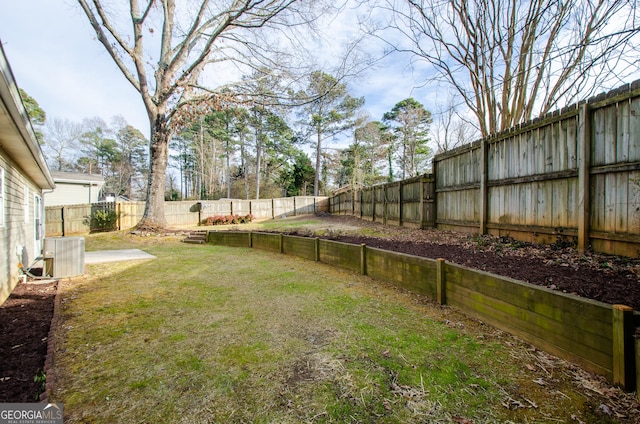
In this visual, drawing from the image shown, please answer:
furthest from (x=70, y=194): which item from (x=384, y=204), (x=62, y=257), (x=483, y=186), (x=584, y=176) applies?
(x=584, y=176)

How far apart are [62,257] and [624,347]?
7.83 m

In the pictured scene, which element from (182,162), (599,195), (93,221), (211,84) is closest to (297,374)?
(599,195)

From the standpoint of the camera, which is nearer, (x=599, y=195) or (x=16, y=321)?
(x=16, y=321)

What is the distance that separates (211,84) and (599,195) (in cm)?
1377

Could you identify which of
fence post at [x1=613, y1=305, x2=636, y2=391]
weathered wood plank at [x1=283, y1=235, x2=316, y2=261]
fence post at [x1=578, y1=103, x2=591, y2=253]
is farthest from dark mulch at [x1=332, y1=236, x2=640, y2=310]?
weathered wood plank at [x1=283, y1=235, x2=316, y2=261]

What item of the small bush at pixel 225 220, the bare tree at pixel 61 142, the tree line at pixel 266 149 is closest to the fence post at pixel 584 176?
the small bush at pixel 225 220

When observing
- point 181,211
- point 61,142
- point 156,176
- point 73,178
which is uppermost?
point 61,142

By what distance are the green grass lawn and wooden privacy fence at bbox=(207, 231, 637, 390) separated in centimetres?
18

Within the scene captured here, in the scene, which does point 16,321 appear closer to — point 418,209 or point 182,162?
point 418,209

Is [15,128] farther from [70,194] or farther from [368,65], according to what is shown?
[70,194]

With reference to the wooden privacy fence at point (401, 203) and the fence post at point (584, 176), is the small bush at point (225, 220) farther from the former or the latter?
the fence post at point (584, 176)

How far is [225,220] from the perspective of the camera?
58.1 ft

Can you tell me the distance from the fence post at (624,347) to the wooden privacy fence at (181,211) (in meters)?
18.3

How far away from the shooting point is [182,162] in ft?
114
